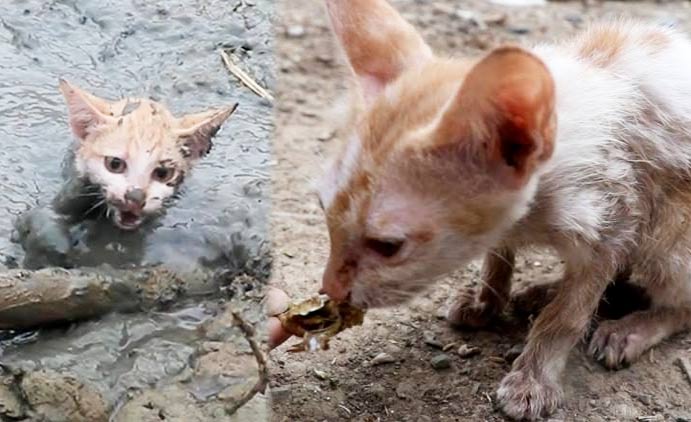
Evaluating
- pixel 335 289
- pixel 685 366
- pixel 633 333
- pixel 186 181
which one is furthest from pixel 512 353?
pixel 186 181

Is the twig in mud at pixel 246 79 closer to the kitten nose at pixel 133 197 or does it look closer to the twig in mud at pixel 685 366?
the kitten nose at pixel 133 197

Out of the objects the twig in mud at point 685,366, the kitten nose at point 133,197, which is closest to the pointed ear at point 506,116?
the kitten nose at point 133,197

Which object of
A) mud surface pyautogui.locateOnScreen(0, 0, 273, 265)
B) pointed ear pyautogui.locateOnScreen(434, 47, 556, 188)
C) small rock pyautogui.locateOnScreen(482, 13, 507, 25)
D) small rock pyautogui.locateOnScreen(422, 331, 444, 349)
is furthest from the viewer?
small rock pyautogui.locateOnScreen(482, 13, 507, 25)

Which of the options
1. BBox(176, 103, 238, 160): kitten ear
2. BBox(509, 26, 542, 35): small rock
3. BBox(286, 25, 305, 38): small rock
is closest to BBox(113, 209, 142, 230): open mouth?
BBox(176, 103, 238, 160): kitten ear

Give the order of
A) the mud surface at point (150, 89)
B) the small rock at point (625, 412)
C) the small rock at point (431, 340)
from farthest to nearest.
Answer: the small rock at point (431, 340) < the small rock at point (625, 412) < the mud surface at point (150, 89)

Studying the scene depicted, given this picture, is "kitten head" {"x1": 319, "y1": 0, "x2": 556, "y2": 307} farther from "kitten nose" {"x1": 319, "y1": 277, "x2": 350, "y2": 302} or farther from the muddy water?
the muddy water
